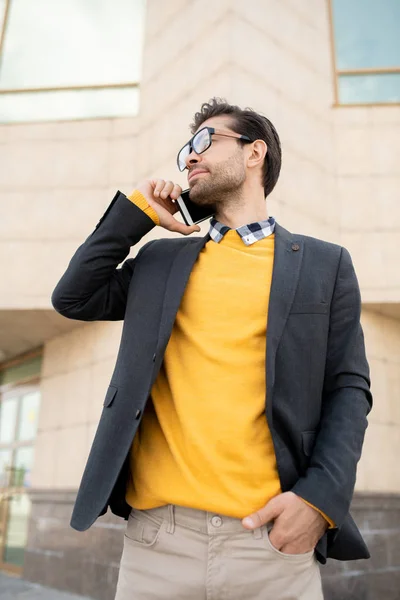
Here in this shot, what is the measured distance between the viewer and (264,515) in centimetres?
147

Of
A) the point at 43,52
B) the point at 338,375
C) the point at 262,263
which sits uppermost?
the point at 43,52

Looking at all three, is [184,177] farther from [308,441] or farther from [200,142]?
[308,441]

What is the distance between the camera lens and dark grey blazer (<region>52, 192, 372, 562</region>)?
1.56 m

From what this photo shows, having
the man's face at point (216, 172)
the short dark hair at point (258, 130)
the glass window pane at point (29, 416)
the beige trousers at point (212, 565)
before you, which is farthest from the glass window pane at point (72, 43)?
the beige trousers at point (212, 565)

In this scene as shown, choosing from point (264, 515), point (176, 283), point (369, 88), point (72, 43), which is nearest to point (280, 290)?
point (176, 283)

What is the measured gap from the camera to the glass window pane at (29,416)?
6.94m

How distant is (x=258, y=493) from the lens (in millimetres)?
1529

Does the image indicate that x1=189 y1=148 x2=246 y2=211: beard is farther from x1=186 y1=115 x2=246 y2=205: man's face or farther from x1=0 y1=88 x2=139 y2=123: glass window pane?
x1=0 y1=88 x2=139 y2=123: glass window pane

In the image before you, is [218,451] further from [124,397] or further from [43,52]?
[43,52]

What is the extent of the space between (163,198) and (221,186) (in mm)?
266

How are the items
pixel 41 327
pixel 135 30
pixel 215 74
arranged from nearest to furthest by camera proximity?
pixel 215 74 < pixel 41 327 < pixel 135 30

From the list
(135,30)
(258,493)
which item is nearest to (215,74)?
(135,30)

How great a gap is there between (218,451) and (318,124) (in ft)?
17.4

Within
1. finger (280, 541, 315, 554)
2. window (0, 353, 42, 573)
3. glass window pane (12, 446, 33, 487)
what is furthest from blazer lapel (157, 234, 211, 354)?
glass window pane (12, 446, 33, 487)
